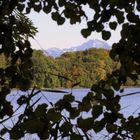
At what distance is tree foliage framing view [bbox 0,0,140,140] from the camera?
62.8 inches

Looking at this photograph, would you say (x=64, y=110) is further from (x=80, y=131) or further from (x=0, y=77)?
(x=0, y=77)

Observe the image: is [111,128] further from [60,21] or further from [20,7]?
[20,7]

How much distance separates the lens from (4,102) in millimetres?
1999

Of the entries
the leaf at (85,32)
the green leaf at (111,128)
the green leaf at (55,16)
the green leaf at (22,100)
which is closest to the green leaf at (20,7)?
the green leaf at (55,16)

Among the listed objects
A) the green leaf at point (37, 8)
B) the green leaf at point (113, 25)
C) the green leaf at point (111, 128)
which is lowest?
the green leaf at point (111, 128)

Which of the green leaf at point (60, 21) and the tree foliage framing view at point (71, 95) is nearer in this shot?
the tree foliage framing view at point (71, 95)

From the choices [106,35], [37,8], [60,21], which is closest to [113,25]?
[106,35]

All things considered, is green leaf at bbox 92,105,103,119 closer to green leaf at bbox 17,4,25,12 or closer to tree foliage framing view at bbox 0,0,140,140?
tree foliage framing view at bbox 0,0,140,140

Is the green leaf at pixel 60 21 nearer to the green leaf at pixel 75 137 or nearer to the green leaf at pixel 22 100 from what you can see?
the green leaf at pixel 22 100

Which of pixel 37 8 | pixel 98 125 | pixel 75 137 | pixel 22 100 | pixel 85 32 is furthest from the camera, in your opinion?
pixel 37 8

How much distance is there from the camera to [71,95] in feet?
5.51

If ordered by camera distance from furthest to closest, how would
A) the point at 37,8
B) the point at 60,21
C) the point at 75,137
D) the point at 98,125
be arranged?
the point at 37,8
the point at 60,21
the point at 98,125
the point at 75,137

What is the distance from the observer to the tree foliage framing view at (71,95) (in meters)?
1.60

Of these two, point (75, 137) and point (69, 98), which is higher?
point (69, 98)
